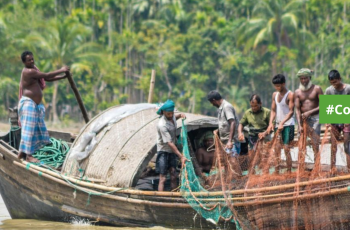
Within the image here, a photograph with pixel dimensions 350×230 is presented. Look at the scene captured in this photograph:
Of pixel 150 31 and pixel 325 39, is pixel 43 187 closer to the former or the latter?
pixel 325 39

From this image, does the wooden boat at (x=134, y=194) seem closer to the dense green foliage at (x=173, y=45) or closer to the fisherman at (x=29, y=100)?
the fisherman at (x=29, y=100)

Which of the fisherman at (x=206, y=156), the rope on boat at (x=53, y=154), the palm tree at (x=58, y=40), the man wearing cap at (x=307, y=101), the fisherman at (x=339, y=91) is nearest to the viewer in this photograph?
the fisherman at (x=339, y=91)

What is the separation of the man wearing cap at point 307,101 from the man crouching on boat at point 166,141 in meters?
1.34

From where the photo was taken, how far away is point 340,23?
3134cm

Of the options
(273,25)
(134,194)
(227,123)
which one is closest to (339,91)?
(227,123)

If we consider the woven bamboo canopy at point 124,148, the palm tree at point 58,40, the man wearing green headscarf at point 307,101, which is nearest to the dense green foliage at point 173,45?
the palm tree at point 58,40

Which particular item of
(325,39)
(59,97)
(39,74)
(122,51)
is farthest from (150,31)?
(39,74)

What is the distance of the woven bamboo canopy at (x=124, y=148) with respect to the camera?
316 inches

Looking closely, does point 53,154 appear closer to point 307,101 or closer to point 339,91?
point 307,101

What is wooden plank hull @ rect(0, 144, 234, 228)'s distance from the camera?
7664 millimetres

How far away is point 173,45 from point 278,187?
28.3 m

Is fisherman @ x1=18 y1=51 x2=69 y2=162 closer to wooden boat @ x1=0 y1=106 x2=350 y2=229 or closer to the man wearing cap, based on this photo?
wooden boat @ x1=0 y1=106 x2=350 y2=229

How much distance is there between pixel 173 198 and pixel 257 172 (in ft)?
3.24

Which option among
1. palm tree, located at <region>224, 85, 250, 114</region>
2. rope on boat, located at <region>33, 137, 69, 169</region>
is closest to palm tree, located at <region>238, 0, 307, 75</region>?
palm tree, located at <region>224, 85, 250, 114</region>
